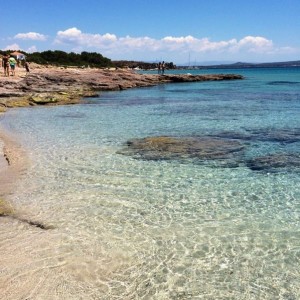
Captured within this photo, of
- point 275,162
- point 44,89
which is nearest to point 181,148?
point 275,162

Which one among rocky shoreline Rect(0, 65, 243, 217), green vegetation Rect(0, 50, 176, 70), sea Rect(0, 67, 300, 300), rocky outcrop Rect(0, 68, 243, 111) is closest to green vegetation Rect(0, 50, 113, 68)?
green vegetation Rect(0, 50, 176, 70)

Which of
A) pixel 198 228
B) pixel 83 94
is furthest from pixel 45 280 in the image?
pixel 83 94

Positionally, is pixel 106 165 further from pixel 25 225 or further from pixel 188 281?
pixel 188 281

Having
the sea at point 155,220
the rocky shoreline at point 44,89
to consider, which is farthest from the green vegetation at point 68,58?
the sea at point 155,220

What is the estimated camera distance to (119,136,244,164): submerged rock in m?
12.5

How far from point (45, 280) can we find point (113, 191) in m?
3.92

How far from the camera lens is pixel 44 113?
2475cm

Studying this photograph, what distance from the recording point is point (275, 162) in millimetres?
11672

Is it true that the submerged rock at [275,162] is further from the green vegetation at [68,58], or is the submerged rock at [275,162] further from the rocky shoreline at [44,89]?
the green vegetation at [68,58]

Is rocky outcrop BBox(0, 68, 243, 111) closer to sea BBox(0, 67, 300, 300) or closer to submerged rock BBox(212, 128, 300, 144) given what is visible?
sea BBox(0, 67, 300, 300)

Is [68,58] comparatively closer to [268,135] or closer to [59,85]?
[59,85]

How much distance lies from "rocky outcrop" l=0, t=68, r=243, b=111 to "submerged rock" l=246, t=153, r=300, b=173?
2028 centimetres

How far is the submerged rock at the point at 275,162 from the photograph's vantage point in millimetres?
11016

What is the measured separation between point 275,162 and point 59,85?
31.3 metres
